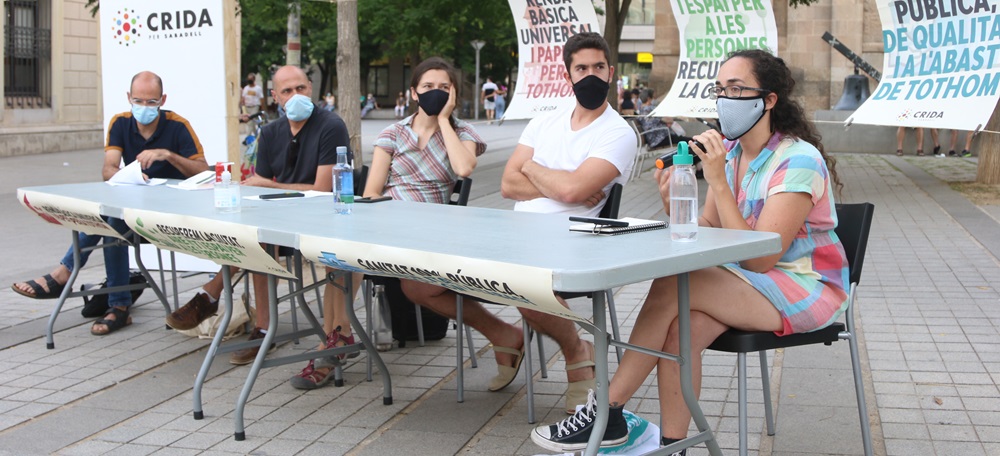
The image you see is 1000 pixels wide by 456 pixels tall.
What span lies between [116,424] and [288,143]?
188 cm

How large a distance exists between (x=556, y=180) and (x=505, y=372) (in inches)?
35.4

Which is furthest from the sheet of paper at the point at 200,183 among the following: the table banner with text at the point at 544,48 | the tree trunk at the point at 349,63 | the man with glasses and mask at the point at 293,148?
the table banner with text at the point at 544,48

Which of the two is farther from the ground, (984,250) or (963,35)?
(963,35)

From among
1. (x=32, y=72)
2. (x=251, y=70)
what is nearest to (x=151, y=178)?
(x=32, y=72)

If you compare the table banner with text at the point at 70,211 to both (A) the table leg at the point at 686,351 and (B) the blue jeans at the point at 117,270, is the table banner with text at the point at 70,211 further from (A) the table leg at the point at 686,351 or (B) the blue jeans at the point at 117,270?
(A) the table leg at the point at 686,351

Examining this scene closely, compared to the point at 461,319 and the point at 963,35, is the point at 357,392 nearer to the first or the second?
the point at 461,319

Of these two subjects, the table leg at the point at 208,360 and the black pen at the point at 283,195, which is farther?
the black pen at the point at 283,195

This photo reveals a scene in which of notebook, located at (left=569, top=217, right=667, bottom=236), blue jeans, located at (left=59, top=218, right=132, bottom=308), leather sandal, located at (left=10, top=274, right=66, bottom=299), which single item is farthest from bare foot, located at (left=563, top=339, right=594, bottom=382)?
leather sandal, located at (left=10, top=274, right=66, bottom=299)

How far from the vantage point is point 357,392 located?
4.84 metres

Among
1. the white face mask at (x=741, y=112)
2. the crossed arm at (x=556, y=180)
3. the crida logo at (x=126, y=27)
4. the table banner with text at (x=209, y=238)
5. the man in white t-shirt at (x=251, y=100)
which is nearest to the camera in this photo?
the white face mask at (x=741, y=112)

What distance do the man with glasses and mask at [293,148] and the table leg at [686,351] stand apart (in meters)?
2.77

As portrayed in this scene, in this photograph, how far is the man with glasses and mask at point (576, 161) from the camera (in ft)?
14.5

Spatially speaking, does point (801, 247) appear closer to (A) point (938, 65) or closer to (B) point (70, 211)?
(B) point (70, 211)

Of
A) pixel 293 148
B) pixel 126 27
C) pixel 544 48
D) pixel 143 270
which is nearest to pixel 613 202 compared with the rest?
pixel 293 148
